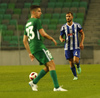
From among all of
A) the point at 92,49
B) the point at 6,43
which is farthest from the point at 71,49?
the point at 6,43

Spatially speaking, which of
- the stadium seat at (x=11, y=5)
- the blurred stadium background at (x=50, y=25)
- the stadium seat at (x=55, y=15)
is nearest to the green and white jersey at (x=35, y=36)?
the blurred stadium background at (x=50, y=25)

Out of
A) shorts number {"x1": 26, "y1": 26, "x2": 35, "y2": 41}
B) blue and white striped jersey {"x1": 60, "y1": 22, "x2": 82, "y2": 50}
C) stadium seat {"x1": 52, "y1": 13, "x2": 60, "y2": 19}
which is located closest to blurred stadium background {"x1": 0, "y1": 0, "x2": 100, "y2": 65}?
stadium seat {"x1": 52, "y1": 13, "x2": 60, "y2": 19}

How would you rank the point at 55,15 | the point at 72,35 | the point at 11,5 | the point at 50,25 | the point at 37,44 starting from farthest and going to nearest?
the point at 11,5 < the point at 55,15 < the point at 50,25 < the point at 72,35 < the point at 37,44

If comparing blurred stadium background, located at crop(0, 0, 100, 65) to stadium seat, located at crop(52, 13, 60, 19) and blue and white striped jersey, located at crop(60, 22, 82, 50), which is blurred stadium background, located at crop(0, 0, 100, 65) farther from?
blue and white striped jersey, located at crop(60, 22, 82, 50)

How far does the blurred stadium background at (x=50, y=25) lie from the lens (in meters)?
20.9

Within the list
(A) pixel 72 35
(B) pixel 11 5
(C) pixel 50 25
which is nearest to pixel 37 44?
(A) pixel 72 35

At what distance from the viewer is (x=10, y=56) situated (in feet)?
69.3

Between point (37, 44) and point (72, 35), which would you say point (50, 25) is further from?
point (37, 44)

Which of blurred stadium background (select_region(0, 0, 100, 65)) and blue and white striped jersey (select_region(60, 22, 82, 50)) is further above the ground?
blue and white striped jersey (select_region(60, 22, 82, 50))

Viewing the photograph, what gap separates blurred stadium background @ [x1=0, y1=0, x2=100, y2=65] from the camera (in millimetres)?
20875

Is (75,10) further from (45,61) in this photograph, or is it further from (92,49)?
(45,61)

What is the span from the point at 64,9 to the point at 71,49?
15.7 m

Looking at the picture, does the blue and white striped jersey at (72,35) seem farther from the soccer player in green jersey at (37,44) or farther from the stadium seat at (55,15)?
the stadium seat at (55,15)

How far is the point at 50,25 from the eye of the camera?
81.6 feet
